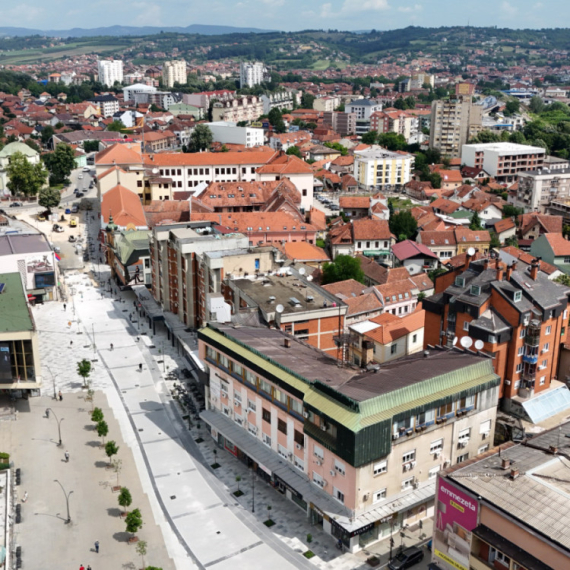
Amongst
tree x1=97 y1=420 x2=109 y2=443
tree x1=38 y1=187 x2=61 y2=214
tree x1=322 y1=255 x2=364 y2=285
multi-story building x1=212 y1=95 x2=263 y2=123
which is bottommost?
tree x1=97 y1=420 x2=109 y2=443

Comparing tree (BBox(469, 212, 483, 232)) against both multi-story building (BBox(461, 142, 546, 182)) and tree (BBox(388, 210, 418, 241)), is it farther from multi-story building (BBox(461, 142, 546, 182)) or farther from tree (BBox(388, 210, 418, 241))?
multi-story building (BBox(461, 142, 546, 182))

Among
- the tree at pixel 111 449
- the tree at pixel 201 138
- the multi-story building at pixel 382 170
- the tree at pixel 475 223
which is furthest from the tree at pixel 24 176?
the tree at pixel 111 449

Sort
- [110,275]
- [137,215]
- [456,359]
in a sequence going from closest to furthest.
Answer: [456,359] → [110,275] → [137,215]

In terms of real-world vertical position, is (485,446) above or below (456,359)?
below

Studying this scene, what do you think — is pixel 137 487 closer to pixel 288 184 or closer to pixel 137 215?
pixel 137 215

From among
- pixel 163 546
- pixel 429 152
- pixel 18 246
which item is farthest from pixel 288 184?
pixel 163 546

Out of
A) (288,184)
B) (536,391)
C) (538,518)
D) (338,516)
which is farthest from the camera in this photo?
(288,184)

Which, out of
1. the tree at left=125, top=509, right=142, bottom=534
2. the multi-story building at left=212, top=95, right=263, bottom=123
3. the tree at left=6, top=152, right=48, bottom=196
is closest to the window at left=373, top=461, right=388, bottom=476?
the tree at left=125, top=509, right=142, bottom=534
